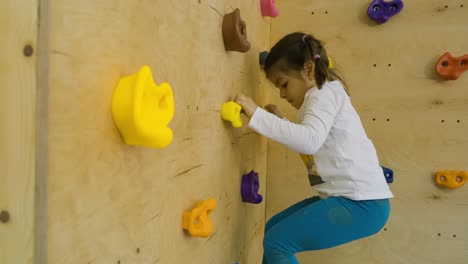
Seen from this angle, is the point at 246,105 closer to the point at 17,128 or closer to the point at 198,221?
the point at 198,221

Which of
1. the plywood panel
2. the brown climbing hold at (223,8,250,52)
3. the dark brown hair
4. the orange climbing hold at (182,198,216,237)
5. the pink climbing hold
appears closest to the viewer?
→ the plywood panel

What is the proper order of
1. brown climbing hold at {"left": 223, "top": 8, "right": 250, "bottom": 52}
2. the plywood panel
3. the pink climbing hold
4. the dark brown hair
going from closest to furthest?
the plywood panel, brown climbing hold at {"left": 223, "top": 8, "right": 250, "bottom": 52}, the dark brown hair, the pink climbing hold

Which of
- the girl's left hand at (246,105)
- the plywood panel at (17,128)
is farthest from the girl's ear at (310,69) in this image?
the plywood panel at (17,128)

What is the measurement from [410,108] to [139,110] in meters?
1.05

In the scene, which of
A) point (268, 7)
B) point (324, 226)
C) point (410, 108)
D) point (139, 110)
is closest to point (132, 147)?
point (139, 110)

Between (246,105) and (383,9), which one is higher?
(383,9)

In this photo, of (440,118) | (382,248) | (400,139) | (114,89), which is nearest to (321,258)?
(382,248)

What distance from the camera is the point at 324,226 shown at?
35.0 inches

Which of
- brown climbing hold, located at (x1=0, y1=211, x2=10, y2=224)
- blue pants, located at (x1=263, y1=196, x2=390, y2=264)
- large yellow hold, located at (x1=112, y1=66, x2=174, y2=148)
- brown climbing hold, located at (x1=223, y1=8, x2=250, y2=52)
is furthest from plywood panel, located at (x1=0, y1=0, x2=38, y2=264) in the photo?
blue pants, located at (x1=263, y1=196, x2=390, y2=264)

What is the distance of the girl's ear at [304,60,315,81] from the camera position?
3.24 ft

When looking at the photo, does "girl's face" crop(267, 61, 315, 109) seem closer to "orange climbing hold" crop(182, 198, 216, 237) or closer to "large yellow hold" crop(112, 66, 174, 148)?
"orange climbing hold" crop(182, 198, 216, 237)

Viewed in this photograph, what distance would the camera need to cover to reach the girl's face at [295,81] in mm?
995

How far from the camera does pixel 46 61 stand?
33 centimetres

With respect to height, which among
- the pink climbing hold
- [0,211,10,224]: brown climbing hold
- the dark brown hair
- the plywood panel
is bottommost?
[0,211,10,224]: brown climbing hold
